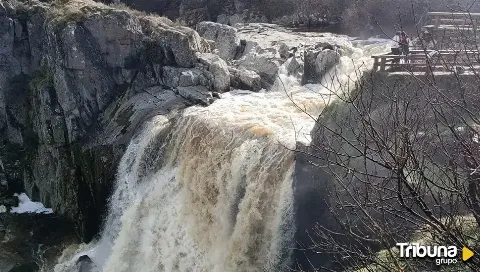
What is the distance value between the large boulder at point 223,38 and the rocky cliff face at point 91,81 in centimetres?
291

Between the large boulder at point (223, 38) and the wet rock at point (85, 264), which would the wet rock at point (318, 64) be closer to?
the large boulder at point (223, 38)

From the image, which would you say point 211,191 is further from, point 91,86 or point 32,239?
point 32,239

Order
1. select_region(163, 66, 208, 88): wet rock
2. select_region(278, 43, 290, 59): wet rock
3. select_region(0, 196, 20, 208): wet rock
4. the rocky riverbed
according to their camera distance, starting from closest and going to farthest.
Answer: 1. the rocky riverbed
2. select_region(163, 66, 208, 88): wet rock
3. select_region(0, 196, 20, 208): wet rock
4. select_region(278, 43, 290, 59): wet rock

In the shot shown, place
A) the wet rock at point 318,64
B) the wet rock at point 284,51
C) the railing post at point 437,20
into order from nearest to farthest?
1. the railing post at point 437,20
2. the wet rock at point 318,64
3. the wet rock at point 284,51

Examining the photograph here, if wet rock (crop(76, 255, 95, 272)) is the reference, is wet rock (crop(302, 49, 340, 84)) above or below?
above

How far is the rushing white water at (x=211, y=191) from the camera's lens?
44.0 feet

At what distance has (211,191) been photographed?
597 inches

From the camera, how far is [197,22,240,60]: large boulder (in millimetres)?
25594

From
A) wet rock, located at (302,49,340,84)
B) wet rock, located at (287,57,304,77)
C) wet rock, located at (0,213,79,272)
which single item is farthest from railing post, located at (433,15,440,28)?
wet rock, located at (0,213,79,272)

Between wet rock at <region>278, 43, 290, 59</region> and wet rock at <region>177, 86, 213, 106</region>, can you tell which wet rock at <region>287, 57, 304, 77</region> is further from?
wet rock at <region>177, 86, 213, 106</region>

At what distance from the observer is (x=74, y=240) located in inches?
798

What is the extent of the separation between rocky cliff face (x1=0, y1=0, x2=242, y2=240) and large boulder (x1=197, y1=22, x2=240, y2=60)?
2.91m

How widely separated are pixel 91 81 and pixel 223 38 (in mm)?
8142

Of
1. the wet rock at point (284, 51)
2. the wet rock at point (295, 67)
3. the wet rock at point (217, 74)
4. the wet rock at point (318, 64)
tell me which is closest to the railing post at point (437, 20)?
the wet rock at point (318, 64)
